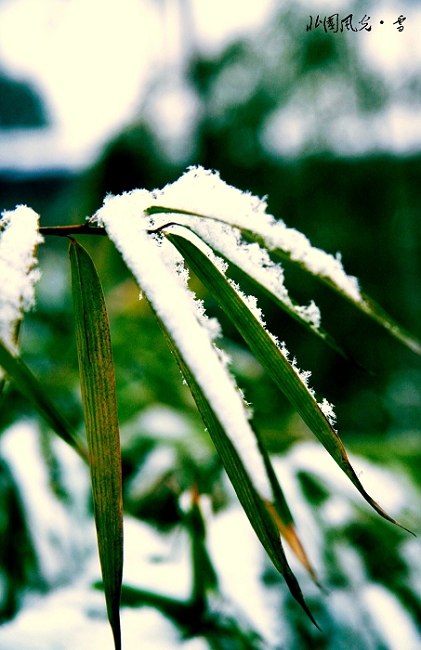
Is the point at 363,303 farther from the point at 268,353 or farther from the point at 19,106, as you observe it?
the point at 19,106

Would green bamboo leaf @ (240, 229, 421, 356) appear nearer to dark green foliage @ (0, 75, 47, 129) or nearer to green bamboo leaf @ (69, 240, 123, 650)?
green bamboo leaf @ (69, 240, 123, 650)

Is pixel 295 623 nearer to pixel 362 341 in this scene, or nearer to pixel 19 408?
pixel 19 408

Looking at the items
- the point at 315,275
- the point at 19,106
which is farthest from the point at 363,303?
the point at 19,106

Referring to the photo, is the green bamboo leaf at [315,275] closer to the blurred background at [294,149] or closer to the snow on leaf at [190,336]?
the snow on leaf at [190,336]

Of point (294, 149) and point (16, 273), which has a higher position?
point (294, 149)

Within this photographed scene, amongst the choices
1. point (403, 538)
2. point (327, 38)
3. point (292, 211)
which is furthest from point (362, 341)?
point (403, 538)
